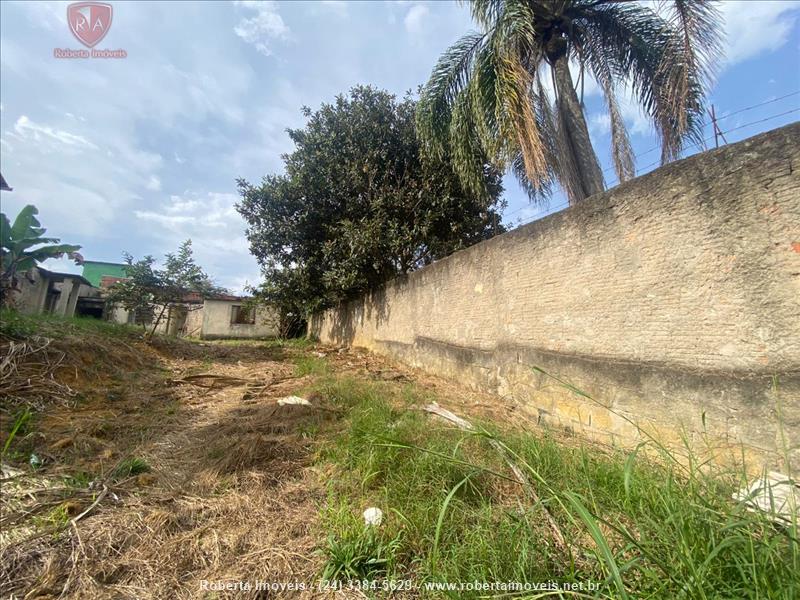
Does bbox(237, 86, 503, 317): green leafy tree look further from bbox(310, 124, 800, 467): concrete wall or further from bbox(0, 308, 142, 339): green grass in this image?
bbox(0, 308, 142, 339): green grass

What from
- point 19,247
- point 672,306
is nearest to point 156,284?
point 19,247

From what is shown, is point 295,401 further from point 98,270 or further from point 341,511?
point 98,270

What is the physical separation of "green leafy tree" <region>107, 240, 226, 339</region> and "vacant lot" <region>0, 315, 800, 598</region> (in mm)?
6876

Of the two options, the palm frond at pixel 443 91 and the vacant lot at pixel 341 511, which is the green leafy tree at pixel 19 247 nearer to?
the vacant lot at pixel 341 511

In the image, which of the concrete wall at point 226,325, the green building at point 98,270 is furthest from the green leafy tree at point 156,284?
the green building at point 98,270

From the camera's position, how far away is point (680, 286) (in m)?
2.61

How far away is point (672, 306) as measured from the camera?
2.65 meters

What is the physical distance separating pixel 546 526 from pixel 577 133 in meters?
6.05

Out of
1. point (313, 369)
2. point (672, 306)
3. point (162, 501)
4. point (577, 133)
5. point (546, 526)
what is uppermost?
point (577, 133)

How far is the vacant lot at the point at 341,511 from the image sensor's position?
3.54 ft

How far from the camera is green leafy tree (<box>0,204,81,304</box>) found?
19.9ft

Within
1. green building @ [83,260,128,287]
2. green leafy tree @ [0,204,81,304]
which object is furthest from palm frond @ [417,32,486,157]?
green building @ [83,260,128,287]

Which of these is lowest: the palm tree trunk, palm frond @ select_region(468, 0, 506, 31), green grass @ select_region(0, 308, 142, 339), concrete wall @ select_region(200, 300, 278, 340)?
green grass @ select_region(0, 308, 142, 339)

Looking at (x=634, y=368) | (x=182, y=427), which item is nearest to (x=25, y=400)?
(x=182, y=427)
